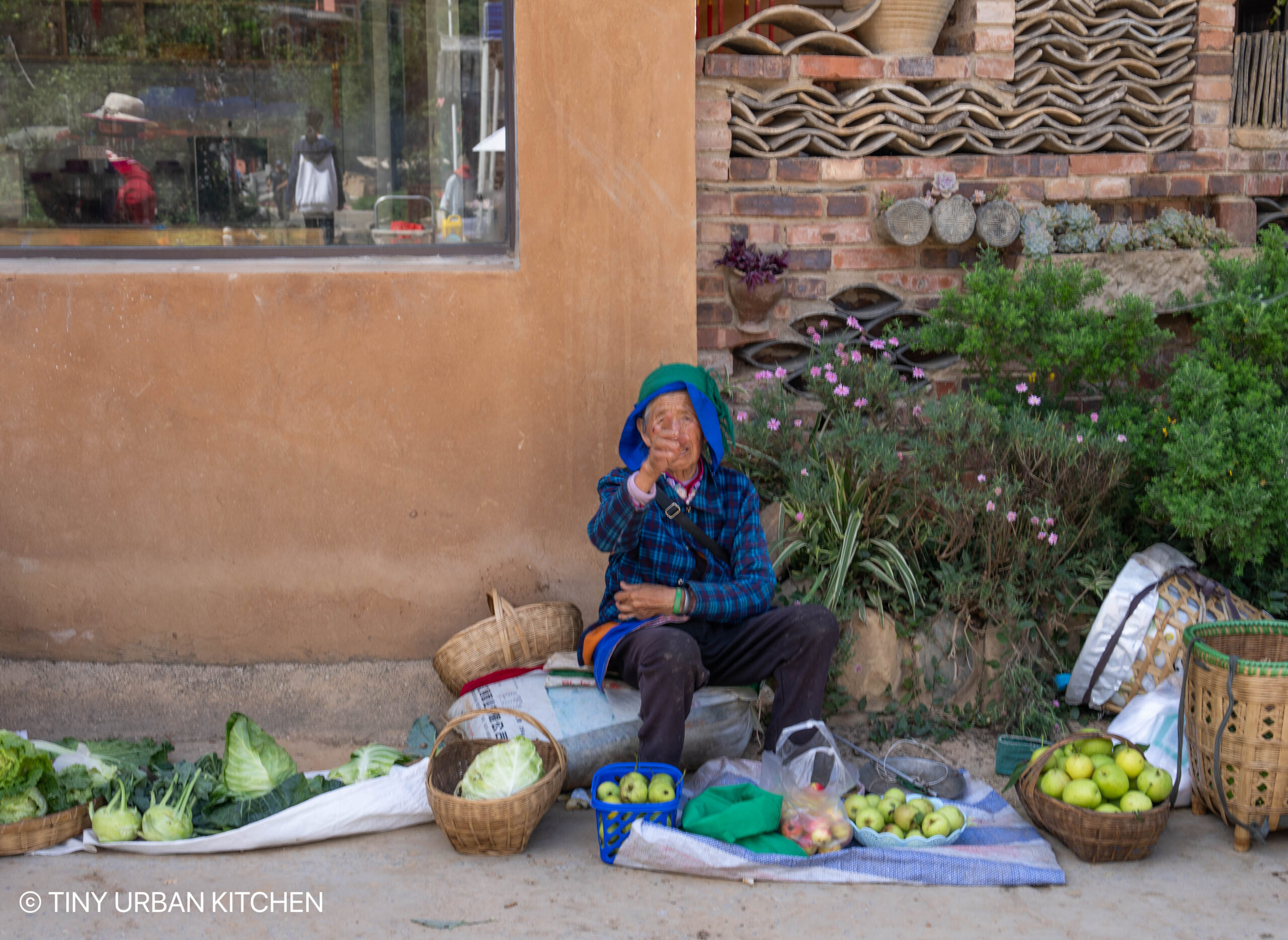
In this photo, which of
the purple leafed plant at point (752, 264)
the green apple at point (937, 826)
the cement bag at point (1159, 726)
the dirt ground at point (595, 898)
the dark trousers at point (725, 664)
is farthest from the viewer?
the purple leafed plant at point (752, 264)

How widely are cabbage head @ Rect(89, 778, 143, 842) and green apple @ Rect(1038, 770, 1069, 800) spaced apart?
2.70 meters

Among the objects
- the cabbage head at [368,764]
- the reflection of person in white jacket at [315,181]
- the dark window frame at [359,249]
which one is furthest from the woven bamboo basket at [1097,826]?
the reflection of person in white jacket at [315,181]

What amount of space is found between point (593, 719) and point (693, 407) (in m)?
1.09

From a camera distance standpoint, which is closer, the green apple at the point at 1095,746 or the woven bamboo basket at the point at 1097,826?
the woven bamboo basket at the point at 1097,826

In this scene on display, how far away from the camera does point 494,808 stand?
124 inches

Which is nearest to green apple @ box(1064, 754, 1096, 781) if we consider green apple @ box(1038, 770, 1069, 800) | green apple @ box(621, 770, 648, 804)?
green apple @ box(1038, 770, 1069, 800)

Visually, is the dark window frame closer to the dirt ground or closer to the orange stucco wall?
the orange stucco wall

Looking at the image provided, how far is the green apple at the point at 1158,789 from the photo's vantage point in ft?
10.5

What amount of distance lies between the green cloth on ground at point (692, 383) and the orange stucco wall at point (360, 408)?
62 centimetres

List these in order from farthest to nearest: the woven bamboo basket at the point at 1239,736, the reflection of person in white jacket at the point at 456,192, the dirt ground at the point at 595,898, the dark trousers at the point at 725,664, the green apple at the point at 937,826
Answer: the reflection of person in white jacket at the point at 456,192 < the dark trousers at the point at 725,664 < the green apple at the point at 937,826 < the woven bamboo basket at the point at 1239,736 < the dirt ground at the point at 595,898

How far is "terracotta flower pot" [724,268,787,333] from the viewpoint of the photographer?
15.1 ft

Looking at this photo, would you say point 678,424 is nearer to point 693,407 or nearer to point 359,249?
point 693,407

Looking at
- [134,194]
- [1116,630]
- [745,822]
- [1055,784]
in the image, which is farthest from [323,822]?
[1116,630]

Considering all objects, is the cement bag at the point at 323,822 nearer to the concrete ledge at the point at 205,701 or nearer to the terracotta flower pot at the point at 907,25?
the concrete ledge at the point at 205,701
